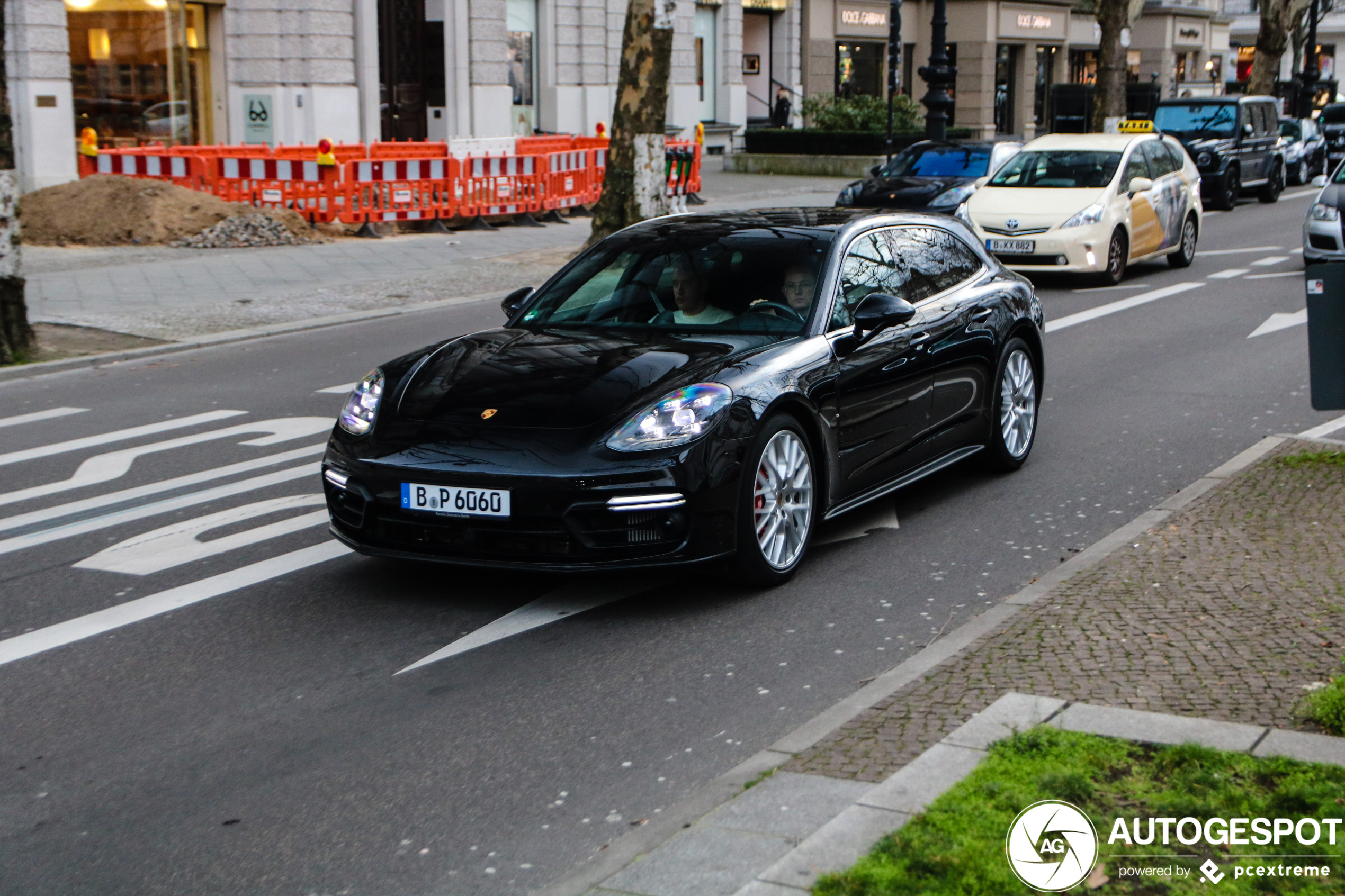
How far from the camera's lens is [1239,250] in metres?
20.6

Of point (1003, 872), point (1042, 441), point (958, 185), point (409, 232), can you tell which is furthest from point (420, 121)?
point (1003, 872)

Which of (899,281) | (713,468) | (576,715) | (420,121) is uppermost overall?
(420,121)

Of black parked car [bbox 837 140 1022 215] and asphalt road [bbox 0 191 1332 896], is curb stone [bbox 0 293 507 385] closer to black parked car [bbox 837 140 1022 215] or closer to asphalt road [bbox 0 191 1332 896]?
asphalt road [bbox 0 191 1332 896]

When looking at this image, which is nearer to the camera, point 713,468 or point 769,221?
point 713,468

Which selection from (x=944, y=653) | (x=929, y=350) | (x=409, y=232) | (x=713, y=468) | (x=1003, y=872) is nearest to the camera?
(x=1003, y=872)

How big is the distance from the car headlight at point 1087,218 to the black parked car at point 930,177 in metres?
3.38

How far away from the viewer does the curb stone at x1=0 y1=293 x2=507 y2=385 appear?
38.8 feet

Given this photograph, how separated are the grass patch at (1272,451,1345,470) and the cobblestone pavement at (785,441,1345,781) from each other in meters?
0.97

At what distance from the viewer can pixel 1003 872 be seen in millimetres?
3461

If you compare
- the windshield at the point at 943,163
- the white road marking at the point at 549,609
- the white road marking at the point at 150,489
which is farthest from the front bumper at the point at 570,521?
the windshield at the point at 943,163

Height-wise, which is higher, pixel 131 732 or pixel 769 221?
pixel 769 221

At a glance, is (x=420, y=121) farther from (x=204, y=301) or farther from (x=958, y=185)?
(x=204, y=301)

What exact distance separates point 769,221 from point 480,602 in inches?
94.5

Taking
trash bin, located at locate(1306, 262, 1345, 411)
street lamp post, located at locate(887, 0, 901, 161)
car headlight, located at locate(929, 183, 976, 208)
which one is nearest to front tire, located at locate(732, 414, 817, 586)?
trash bin, located at locate(1306, 262, 1345, 411)
